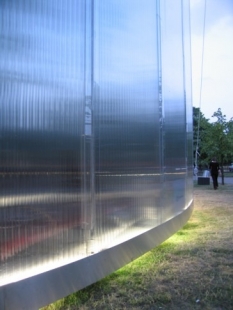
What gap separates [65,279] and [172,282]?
4.71ft

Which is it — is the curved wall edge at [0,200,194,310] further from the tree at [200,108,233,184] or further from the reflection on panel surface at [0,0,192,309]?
the tree at [200,108,233,184]

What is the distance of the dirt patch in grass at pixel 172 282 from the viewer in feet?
11.9

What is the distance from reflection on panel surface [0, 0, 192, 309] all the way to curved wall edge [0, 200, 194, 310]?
72 mm

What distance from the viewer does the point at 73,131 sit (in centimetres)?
362

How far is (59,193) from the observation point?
3.44 m

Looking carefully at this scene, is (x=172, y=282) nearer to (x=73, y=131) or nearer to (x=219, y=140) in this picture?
(x=73, y=131)

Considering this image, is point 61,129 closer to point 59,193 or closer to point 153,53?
point 59,193

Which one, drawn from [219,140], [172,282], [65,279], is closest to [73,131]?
[65,279]

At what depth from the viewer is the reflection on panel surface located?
3.00 metres

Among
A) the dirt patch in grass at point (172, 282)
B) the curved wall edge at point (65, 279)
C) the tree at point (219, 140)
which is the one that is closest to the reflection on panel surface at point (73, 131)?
the curved wall edge at point (65, 279)

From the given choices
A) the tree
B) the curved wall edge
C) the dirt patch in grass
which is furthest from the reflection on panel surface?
the tree

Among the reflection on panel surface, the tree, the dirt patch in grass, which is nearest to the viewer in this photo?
the reflection on panel surface

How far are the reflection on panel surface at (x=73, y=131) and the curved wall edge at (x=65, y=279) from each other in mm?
72

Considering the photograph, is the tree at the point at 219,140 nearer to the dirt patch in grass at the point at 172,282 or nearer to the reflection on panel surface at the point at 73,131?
the dirt patch in grass at the point at 172,282
